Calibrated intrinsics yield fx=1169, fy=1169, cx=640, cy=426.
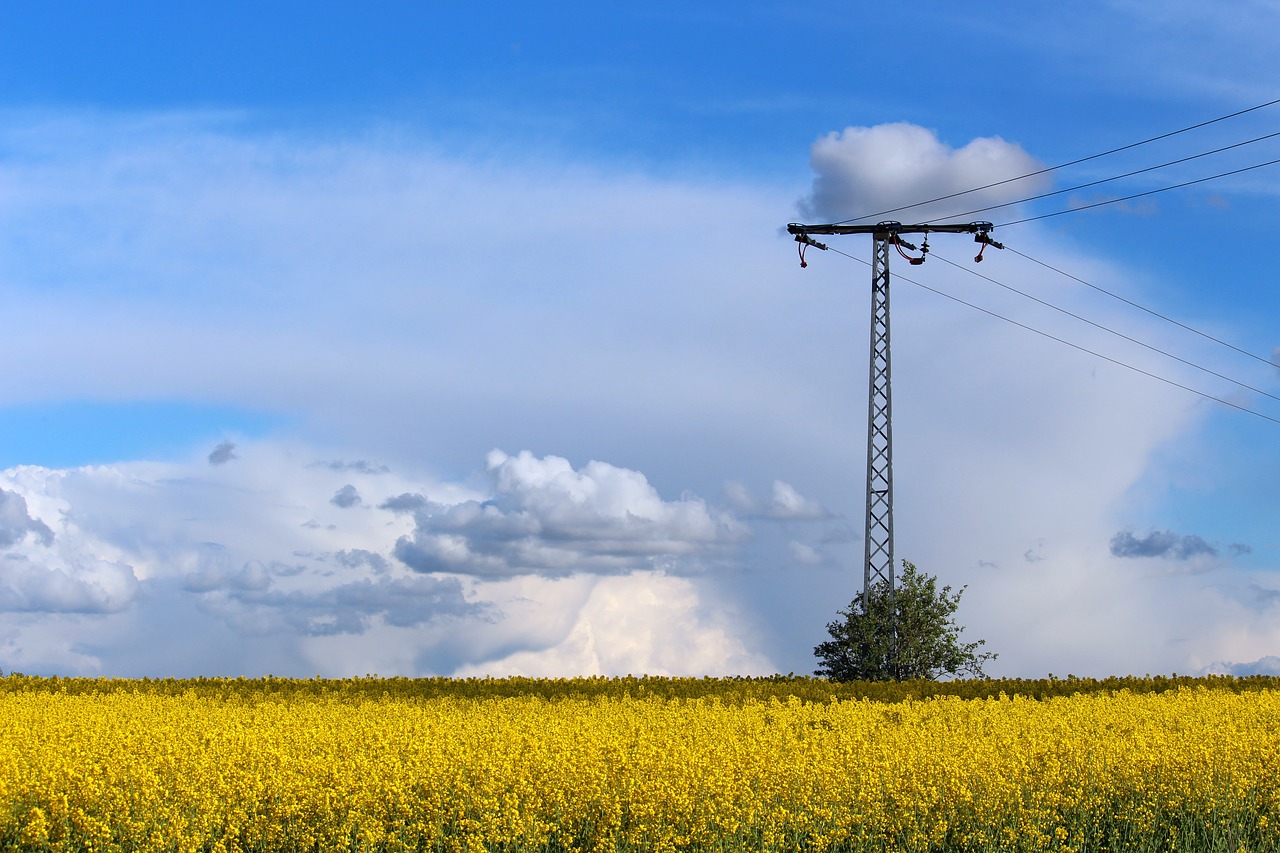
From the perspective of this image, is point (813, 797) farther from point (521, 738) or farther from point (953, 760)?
point (521, 738)

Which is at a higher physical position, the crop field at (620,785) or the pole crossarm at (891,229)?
the pole crossarm at (891,229)

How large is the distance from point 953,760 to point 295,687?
56.0ft

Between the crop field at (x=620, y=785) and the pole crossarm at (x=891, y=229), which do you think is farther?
the pole crossarm at (x=891, y=229)

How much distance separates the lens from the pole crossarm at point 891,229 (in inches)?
1159

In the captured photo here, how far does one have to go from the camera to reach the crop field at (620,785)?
10.9 m

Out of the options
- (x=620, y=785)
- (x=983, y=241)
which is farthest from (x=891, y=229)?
(x=620, y=785)

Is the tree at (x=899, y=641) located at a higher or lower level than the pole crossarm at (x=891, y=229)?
lower

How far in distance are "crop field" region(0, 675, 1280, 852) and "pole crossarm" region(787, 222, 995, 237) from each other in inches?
576

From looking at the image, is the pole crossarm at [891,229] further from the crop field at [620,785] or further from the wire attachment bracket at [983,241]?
the crop field at [620,785]

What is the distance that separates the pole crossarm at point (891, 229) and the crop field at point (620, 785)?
48.0ft

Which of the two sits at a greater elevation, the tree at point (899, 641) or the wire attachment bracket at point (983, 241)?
the wire attachment bracket at point (983, 241)

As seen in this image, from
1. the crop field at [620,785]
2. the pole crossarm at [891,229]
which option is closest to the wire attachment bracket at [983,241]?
the pole crossarm at [891,229]

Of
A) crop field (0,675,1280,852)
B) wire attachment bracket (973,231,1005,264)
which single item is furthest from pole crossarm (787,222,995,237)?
crop field (0,675,1280,852)

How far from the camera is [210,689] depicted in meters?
25.7
